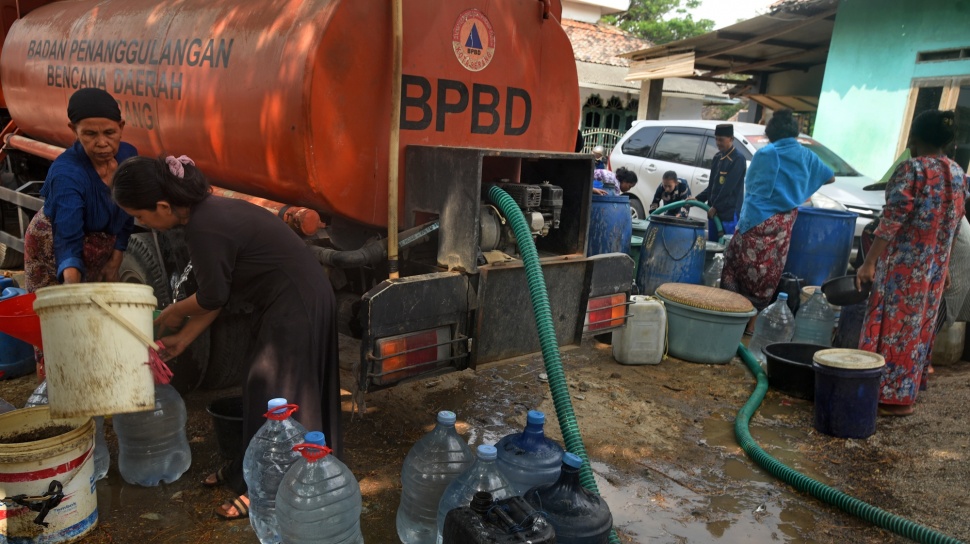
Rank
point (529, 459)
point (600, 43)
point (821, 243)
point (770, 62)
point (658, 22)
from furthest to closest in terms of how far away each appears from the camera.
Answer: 1. point (658, 22)
2. point (600, 43)
3. point (770, 62)
4. point (821, 243)
5. point (529, 459)

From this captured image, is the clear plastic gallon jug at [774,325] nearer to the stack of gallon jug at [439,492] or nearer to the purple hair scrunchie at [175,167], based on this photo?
the stack of gallon jug at [439,492]

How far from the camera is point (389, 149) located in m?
3.06

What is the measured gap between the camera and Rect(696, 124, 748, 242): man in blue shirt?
726 centimetres

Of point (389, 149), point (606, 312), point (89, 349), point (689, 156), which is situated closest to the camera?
point (89, 349)

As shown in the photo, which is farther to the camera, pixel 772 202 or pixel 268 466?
pixel 772 202

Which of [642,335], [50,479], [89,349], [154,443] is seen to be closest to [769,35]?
[642,335]

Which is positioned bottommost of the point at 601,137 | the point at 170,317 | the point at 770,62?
the point at 170,317

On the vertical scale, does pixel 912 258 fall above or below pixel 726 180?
below

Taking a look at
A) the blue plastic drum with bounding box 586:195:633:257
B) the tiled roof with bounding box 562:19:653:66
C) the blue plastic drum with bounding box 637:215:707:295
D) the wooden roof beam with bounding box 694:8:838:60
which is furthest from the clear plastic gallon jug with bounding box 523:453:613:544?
the tiled roof with bounding box 562:19:653:66

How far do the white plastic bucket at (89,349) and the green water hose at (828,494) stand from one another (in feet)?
10.2

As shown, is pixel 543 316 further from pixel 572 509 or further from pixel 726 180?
pixel 726 180

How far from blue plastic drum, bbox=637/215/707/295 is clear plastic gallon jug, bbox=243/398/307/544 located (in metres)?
4.20

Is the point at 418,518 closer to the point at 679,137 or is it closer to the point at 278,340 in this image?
the point at 278,340

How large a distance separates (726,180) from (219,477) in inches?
244
